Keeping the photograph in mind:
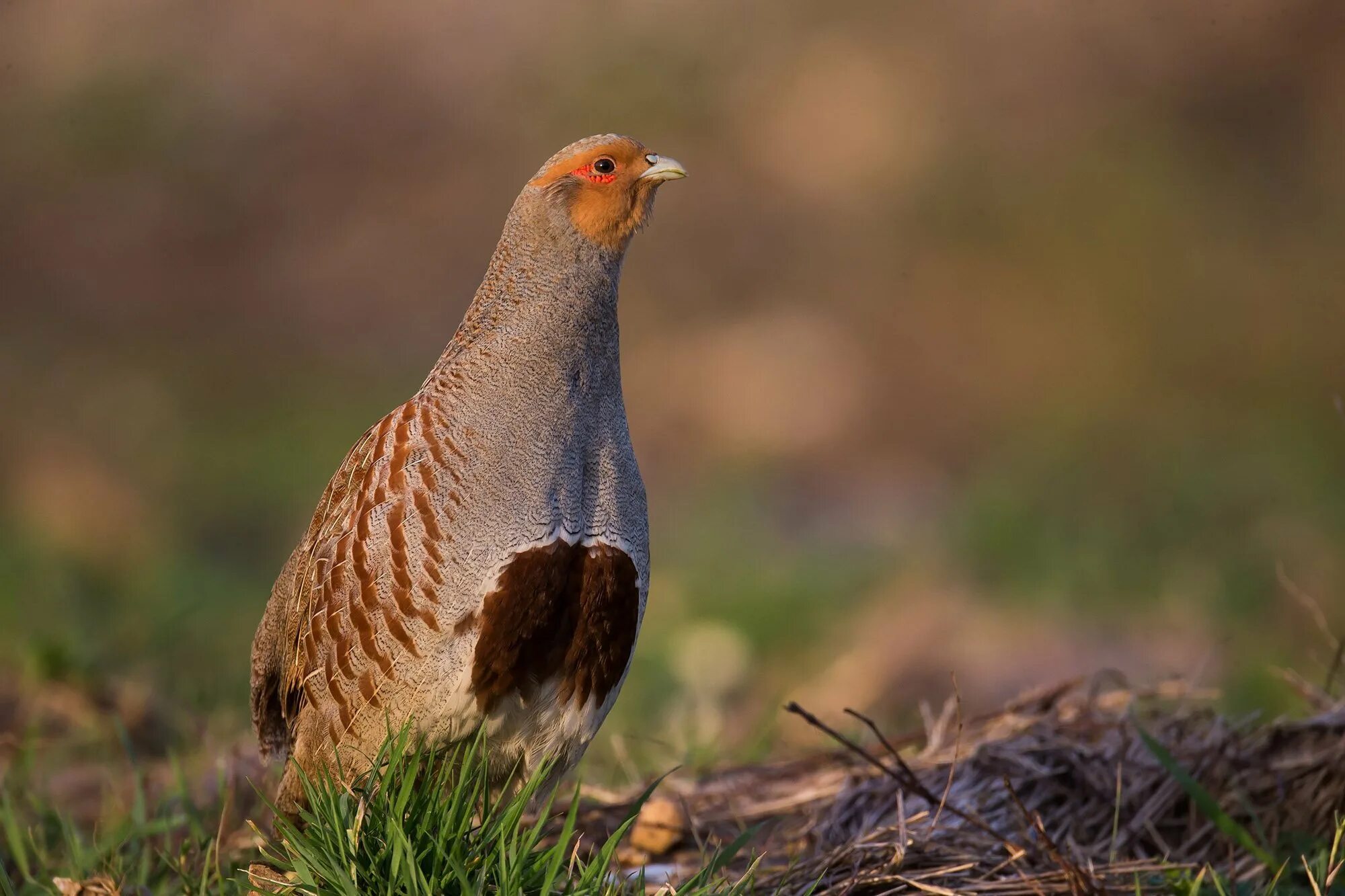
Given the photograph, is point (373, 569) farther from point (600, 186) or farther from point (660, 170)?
point (660, 170)

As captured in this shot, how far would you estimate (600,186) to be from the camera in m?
3.02

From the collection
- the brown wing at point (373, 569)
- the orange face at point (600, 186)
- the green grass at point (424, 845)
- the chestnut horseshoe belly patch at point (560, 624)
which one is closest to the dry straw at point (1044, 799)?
the green grass at point (424, 845)

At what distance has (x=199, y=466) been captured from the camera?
867cm

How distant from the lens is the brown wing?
109 inches

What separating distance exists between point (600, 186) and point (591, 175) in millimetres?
29

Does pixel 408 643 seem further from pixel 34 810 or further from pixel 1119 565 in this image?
pixel 1119 565

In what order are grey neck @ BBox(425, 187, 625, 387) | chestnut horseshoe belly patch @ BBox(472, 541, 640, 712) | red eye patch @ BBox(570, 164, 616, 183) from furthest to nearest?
1. red eye patch @ BBox(570, 164, 616, 183)
2. grey neck @ BBox(425, 187, 625, 387)
3. chestnut horseshoe belly patch @ BBox(472, 541, 640, 712)

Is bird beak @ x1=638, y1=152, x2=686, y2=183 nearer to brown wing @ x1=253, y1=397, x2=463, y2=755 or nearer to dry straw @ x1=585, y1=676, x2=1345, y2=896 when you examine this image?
brown wing @ x1=253, y1=397, x2=463, y2=755

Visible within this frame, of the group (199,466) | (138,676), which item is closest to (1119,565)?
(138,676)

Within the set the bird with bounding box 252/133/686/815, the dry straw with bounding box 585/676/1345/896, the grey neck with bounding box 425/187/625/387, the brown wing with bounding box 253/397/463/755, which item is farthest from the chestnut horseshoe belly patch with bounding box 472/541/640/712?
the dry straw with bounding box 585/676/1345/896

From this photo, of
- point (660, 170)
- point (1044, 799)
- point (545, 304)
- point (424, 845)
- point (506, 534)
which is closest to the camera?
point (424, 845)

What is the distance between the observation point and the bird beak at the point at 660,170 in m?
3.05

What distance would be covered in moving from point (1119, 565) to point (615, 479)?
495 cm

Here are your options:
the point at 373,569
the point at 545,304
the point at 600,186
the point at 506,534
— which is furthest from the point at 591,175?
the point at 373,569
